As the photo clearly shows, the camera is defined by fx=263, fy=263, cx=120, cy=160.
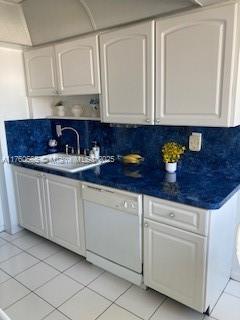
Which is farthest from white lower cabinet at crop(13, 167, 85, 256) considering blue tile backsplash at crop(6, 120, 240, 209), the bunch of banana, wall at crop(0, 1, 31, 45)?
wall at crop(0, 1, 31, 45)

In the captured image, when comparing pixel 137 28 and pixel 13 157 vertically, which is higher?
pixel 137 28

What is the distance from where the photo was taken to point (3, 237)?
287 centimetres

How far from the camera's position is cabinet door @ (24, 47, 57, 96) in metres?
2.52

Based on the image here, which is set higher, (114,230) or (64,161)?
(64,161)

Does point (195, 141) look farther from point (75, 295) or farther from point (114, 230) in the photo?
point (75, 295)

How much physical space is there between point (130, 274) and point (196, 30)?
175cm

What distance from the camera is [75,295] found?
2.00 metres

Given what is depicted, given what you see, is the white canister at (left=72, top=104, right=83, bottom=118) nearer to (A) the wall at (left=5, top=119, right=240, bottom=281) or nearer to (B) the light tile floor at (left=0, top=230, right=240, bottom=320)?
(A) the wall at (left=5, top=119, right=240, bottom=281)

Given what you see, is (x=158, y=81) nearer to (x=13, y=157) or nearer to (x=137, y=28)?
(x=137, y=28)

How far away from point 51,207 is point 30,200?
35cm

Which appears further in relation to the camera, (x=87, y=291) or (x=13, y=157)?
(x=13, y=157)

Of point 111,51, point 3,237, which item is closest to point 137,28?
point 111,51

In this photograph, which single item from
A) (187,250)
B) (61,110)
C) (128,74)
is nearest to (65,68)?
(61,110)

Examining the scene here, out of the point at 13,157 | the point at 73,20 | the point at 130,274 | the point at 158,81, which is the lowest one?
the point at 130,274
